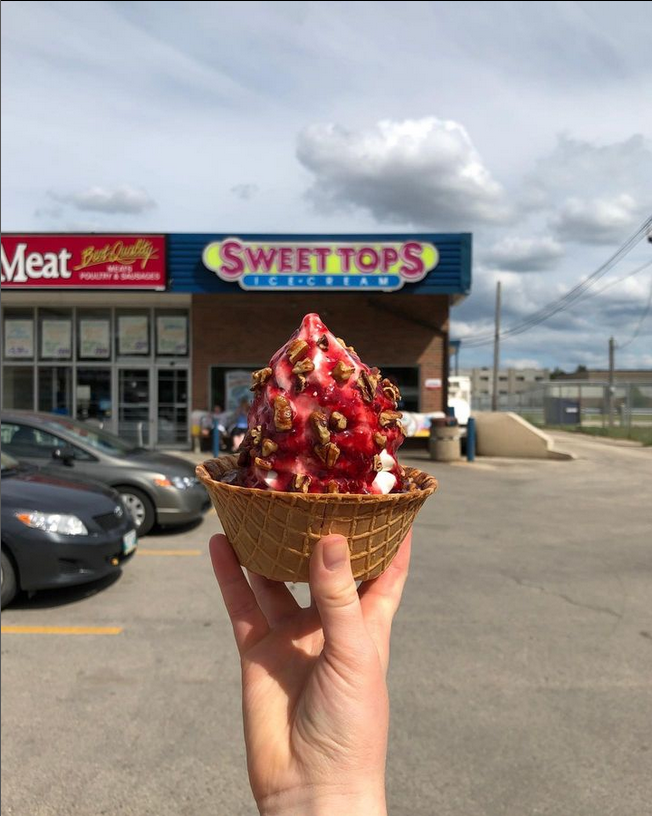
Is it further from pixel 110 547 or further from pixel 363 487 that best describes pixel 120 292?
pixel 363 487

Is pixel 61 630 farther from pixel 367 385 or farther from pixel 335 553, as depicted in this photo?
pixel 367 385

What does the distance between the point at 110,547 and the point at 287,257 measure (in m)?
9.24

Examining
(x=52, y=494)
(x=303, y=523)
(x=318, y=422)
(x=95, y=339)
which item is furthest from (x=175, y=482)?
(x=95, y=339)

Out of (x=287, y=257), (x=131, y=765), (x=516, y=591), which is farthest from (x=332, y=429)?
(x=287, y=257)

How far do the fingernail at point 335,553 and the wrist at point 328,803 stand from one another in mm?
474

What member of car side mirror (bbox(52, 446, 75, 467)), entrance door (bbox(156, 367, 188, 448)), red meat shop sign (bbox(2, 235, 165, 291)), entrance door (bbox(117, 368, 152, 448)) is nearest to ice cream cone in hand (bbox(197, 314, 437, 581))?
car side mirror (bbox(52, 446, 75, 467))

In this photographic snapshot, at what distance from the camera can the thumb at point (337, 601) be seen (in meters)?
1.46

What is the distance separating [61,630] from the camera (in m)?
5.44

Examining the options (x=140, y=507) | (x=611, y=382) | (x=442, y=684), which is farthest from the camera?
(x=140, y=507)

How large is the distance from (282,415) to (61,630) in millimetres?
4819

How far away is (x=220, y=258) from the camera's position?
1656 cm

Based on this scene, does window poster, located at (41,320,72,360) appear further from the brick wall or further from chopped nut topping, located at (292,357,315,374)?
chopped nut topping, located at (292,357,315,374)

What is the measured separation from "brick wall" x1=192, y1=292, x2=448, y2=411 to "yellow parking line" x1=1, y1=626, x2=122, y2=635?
42.7ft

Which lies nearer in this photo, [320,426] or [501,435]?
[320,426]
